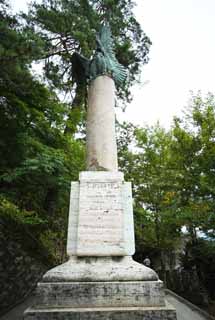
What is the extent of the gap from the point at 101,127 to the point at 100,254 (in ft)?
6.70

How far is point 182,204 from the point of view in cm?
885

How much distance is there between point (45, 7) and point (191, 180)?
24.0ft

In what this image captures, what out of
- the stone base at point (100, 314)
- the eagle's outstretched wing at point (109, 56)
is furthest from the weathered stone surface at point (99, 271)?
the eagle's outstretched wing at point (109, 56)

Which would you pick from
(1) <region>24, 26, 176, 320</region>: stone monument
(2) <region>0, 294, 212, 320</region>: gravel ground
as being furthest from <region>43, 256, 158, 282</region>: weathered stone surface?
(2) <region>0, 294, 212, 320</region>: gravel ground

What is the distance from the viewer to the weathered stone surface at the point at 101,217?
3.25 metres

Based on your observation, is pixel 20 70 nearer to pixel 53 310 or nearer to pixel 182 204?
pixel 53 310

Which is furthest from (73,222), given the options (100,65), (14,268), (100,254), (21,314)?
(14,268)

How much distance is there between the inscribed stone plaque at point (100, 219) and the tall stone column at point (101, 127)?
37 cm

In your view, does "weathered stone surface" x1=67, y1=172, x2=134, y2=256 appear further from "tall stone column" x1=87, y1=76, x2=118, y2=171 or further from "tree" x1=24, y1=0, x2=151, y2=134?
"tree" x1=24, y1=0, x2=151, y2=134

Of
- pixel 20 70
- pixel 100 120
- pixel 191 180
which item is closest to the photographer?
pixel 100 120

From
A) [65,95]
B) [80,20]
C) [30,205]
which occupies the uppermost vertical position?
[80,20]

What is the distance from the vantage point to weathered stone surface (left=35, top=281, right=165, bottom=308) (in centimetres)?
270

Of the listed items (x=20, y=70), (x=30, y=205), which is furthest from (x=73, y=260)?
(x=30, y=205)

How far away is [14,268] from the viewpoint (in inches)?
242
